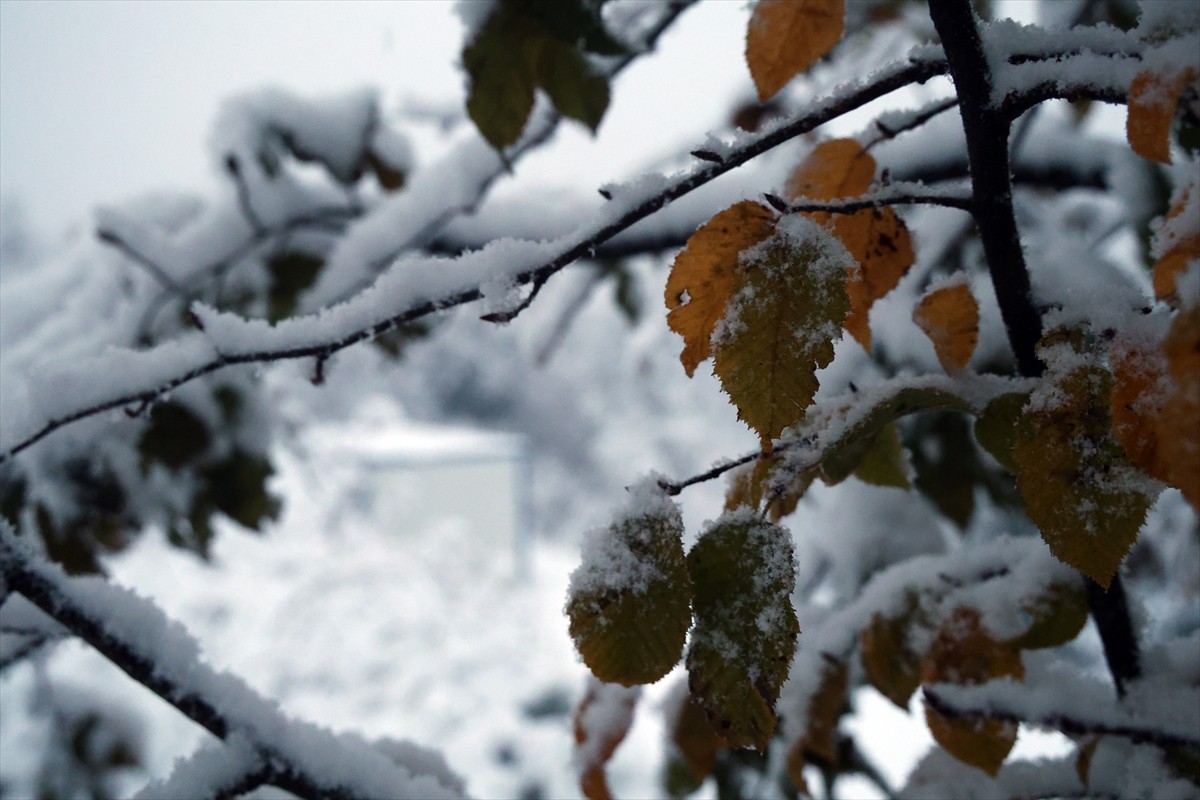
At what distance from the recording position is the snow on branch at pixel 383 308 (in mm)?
345

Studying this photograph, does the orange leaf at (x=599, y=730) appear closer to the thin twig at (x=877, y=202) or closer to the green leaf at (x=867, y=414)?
the green leaf at (x=867, y=414)

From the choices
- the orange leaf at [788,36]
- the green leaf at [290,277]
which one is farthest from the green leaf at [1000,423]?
the green leaf at [290,277]

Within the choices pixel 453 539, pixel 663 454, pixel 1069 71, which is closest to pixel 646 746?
pixel 1069 71

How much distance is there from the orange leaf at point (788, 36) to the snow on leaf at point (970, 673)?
387 millimetres

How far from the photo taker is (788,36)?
432 mm

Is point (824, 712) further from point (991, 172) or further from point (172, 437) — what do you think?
point (172, 437)

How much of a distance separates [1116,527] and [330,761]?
0.44m

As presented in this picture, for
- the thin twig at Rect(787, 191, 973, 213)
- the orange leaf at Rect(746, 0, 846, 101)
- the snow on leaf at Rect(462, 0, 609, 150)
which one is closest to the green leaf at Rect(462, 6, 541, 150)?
the snow on leaf at Rect(462, 0, 609, 150)

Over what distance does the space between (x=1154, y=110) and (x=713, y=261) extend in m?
0.16

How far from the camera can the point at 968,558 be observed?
0.60 m

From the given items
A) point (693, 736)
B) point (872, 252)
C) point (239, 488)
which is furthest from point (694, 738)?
point (239, 488)

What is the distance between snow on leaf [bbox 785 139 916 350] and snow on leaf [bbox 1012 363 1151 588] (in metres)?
0.13

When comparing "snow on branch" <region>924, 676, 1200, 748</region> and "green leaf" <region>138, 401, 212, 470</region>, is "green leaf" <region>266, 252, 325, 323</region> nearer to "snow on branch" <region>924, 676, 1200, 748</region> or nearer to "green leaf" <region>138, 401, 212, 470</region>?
"green leaf" <region>138, 401, 212, 470</region>

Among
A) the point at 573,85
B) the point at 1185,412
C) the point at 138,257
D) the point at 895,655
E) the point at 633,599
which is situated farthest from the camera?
the point at 138,257
